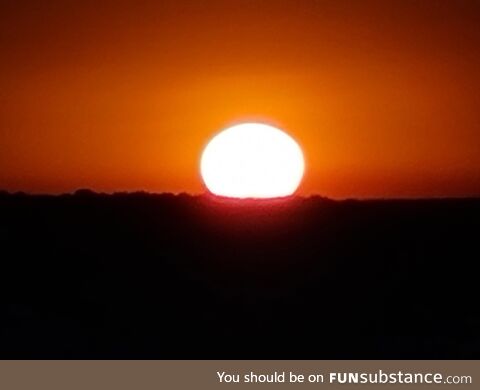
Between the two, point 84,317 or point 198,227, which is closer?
point 84,317

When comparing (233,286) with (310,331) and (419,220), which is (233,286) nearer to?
Result: (310,331)

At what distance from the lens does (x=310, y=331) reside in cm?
2152

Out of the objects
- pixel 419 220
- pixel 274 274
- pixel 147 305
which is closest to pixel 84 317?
pixel 147 305

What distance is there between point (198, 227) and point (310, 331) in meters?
3.29

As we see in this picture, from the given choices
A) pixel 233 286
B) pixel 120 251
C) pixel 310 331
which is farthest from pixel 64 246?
pixel 310 331

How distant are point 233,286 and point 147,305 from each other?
3.67 feet

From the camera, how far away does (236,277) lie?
23.0 meters

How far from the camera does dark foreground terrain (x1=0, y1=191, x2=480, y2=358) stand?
21141mm

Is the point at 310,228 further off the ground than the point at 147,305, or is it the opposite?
the point at 310,228

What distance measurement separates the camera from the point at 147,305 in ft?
73.1
